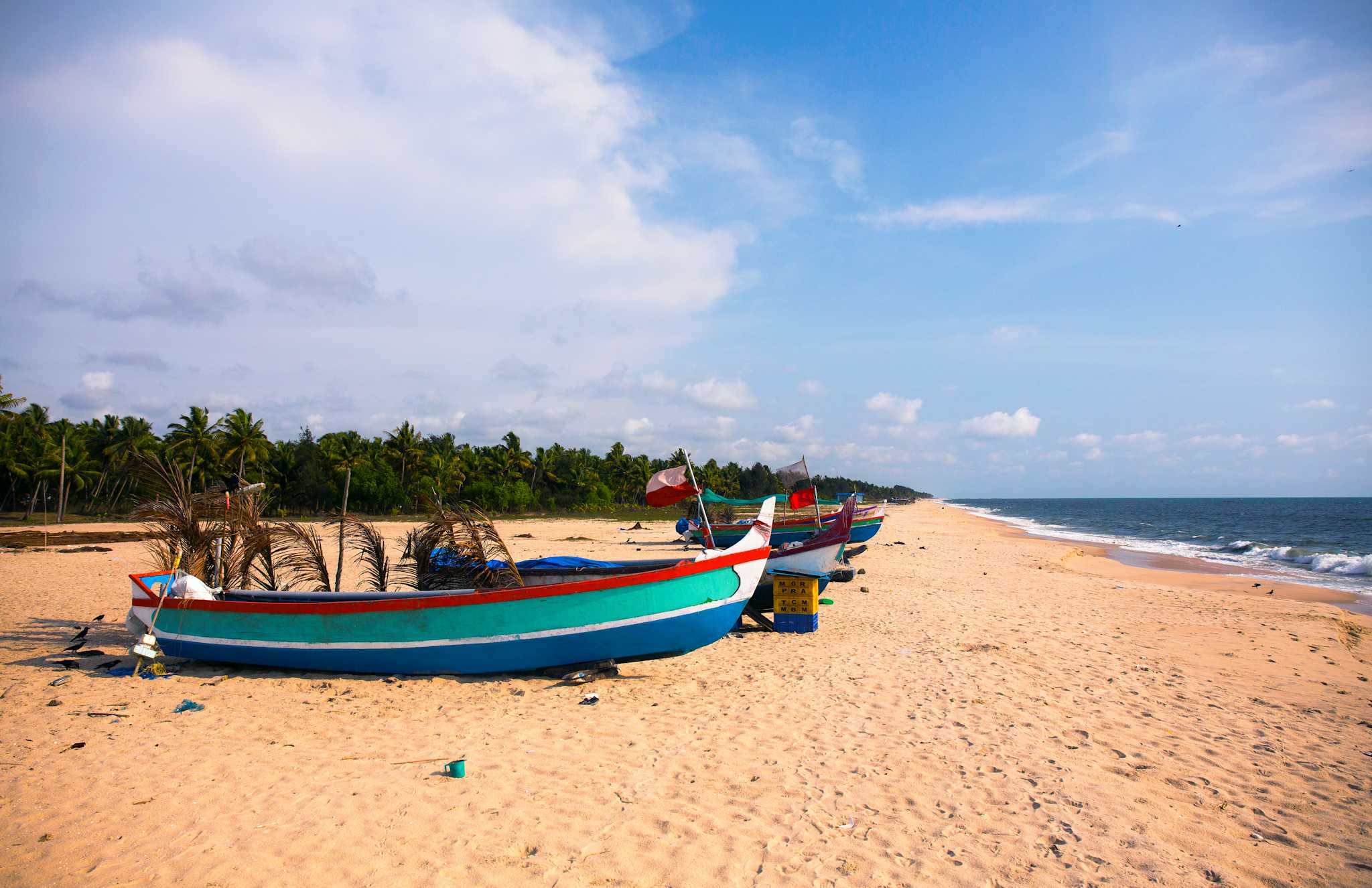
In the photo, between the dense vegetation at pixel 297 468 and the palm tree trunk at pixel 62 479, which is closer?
the palm tree trunk at pixel 62 479

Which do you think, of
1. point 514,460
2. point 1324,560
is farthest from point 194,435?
point 1324,560

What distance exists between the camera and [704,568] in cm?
782

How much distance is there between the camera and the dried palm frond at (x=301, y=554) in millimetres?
9164

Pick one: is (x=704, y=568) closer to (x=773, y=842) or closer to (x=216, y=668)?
(x=773, y=842)

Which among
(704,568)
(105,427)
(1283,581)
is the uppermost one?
(105,427)

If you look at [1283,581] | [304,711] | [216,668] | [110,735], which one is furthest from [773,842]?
[1283,581]

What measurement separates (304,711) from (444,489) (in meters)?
48.4

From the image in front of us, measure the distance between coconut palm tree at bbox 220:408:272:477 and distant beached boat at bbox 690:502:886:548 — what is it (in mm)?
36047

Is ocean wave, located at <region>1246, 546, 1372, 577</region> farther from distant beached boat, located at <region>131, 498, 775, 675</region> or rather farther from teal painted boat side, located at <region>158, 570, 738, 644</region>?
teal painted boat side, located at <region>158, 570, 738, 644</region>

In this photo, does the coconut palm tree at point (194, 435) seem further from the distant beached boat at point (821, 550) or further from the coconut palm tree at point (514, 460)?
the distant beached boat at point (821, 550)

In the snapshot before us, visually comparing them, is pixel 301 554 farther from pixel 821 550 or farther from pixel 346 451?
pixel 346 451

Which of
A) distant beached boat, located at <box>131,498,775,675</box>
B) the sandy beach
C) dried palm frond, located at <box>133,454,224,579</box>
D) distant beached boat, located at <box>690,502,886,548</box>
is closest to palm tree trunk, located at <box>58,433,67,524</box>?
dried palm frond, located at <box>133,454,224,579</box>

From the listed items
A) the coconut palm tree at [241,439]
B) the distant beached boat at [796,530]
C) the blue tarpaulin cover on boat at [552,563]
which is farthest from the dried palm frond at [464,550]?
the coconut palm tree at [241,439]

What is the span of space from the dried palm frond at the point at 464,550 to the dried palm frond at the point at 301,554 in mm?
1734
